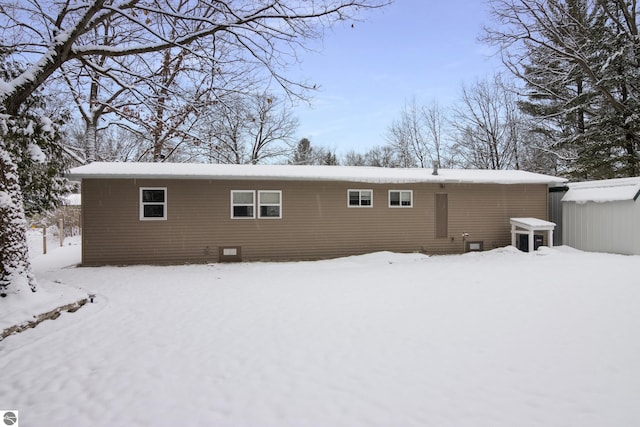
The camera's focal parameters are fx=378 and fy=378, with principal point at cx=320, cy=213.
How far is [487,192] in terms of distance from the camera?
13.1 meters

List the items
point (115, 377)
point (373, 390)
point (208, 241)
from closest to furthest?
point (373, 390) → point (115, 377) → point (208, 241)

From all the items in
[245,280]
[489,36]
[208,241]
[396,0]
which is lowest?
[245,280]

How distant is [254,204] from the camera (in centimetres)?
1137

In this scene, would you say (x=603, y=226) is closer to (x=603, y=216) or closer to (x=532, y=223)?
(x=603, y=216)

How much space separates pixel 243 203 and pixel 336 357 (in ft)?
26.3

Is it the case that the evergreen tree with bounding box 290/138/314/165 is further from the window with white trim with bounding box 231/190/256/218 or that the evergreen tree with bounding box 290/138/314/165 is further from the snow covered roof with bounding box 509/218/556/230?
the snow covered roof with bounding box 509/218/556/230

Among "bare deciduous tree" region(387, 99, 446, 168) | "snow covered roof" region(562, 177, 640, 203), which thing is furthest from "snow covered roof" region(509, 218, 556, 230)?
"bare deciduous tree" region(387, 99, 446, 168)

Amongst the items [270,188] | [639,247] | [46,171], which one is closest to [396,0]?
[270,188]

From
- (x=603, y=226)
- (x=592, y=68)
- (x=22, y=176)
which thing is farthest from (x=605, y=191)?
(x=22, y=176)

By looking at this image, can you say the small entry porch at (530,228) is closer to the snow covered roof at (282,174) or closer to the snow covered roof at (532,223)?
the snow covered roof at (532,223)

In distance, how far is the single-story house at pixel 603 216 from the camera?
1143 cm

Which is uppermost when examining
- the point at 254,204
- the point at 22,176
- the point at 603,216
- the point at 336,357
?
the point at 22,176

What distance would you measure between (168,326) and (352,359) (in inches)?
103

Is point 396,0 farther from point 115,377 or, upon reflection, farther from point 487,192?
point 487,192
